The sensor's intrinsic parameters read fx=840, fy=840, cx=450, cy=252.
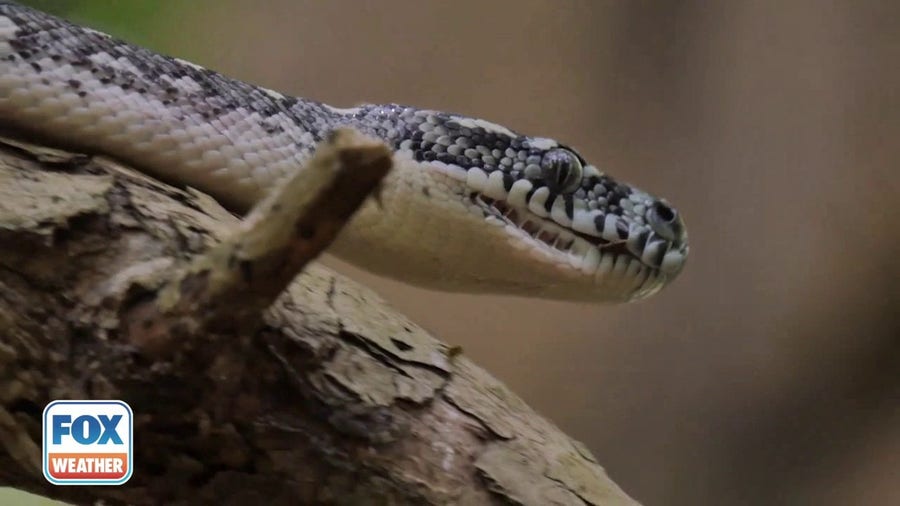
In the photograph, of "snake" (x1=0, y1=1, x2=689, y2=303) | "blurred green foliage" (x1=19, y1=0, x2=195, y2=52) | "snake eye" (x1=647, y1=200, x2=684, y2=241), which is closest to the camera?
"snake" (x1=0, y1=1, x2=689, y2=303)

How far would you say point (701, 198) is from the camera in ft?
12.5

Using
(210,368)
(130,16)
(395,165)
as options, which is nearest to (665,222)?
(395,165)

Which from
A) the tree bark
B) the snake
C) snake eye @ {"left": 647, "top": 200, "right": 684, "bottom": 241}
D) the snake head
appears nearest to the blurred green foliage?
the snake

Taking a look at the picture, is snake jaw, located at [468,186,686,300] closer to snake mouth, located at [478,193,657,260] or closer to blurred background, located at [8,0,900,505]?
snake mouth, located at [478,193,657,260]

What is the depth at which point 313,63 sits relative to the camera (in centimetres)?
387

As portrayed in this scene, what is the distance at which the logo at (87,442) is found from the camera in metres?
1.11

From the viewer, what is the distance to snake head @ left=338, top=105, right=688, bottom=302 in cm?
181

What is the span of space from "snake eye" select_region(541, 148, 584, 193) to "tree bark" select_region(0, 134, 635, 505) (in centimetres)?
65

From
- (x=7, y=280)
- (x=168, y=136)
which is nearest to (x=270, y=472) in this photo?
(x=7, y=280)

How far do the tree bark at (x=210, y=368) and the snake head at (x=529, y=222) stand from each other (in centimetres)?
46

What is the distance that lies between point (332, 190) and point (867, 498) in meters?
3.38

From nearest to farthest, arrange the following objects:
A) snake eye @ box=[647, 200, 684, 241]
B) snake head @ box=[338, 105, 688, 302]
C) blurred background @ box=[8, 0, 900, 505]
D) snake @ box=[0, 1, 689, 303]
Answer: snake @ box=[0, 1, 689, 303], snake head @ box=[338, 105, 688, 302], snake eye @ box=[647, 200, 684, 241], blurred background @ box=[8, 0, 900, 505]

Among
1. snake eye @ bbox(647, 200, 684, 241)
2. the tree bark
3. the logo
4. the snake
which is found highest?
snake eye @ bbox(647, 200, 684, 241)

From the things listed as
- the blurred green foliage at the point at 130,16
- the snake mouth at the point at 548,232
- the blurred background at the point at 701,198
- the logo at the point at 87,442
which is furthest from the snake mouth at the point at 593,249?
the blurred background at the point at 701,198
